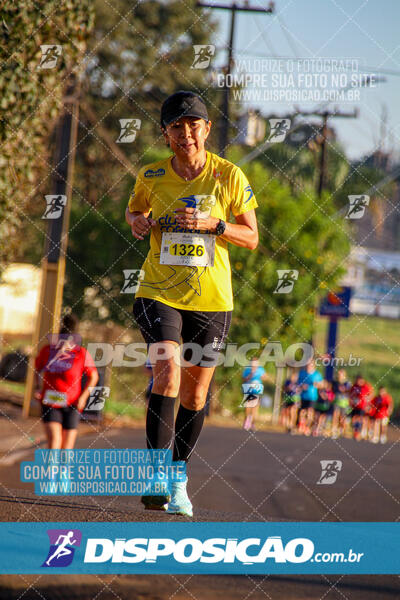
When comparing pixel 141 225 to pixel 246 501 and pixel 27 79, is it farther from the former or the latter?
pixel 27 79

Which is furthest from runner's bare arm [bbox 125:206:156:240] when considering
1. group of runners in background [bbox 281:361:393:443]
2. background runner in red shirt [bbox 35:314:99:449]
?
group of runners in background [bbox 281:361:393:443]

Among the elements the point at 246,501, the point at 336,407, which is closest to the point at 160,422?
the point at 246,501

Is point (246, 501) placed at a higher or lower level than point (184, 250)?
lower

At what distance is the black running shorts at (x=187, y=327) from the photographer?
4094 millimetres

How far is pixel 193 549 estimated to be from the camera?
12.4 ft

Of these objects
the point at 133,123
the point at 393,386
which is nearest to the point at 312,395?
the point at 133,123

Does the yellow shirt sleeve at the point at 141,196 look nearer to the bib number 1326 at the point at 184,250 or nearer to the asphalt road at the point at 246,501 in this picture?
the bib number 1326 at the point at 184,250

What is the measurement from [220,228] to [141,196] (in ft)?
1.75

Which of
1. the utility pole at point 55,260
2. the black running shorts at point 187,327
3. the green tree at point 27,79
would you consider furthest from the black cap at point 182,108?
the utility pole at point 55,260

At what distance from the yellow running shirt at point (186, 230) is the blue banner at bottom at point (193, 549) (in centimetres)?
117

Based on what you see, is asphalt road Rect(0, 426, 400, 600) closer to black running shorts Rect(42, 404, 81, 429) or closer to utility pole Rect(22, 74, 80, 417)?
black running shorts Rect(42, 404, 81, 429)

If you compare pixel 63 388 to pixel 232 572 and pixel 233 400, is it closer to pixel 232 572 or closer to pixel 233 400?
pixel 232 572

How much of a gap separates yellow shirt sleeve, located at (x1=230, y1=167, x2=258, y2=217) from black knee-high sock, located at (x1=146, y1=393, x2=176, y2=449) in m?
1.11

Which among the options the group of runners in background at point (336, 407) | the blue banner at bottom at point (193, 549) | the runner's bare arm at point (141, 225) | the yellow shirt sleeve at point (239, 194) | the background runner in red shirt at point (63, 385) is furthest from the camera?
the group of runners in background at point (336, 407)
